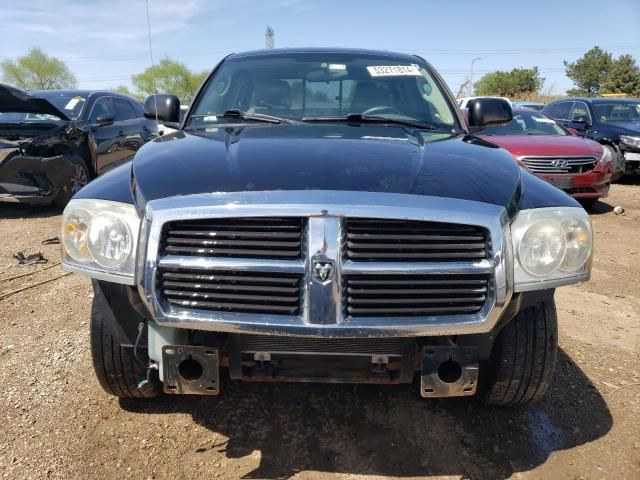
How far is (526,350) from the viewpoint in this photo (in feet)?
7.81

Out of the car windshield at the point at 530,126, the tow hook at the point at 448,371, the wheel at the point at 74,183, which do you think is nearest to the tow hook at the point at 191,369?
the tow hook at the point at 448,371

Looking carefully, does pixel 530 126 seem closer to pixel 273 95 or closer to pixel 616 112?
pixel 616 112

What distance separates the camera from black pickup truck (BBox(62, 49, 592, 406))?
1.88m

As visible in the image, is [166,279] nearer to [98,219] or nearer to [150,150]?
[98,219]

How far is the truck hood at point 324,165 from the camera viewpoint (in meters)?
1.96

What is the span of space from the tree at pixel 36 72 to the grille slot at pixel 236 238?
6045 centimetres

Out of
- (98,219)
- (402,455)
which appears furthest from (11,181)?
(402,455)

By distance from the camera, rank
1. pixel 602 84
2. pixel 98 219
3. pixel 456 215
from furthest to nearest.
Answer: pixel 602 84 < pixel 98 219 < pixel 456 215

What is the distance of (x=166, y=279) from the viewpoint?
193 cm

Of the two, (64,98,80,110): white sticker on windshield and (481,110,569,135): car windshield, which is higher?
(64,98,80,110): white sticker on windshield

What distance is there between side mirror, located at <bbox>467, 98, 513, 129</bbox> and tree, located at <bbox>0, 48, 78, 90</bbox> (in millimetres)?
59470

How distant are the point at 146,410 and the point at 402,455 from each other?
1.30 m

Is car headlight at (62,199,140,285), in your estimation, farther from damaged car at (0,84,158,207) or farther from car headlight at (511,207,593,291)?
damaged car at (0,84,158,207)

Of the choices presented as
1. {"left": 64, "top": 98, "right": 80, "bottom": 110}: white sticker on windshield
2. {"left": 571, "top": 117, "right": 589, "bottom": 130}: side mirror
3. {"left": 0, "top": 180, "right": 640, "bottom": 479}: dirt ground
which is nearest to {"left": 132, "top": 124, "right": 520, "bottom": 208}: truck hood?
{"left": 0, "top": 180, "right": 640, "bottom": 479}: dirt ground
